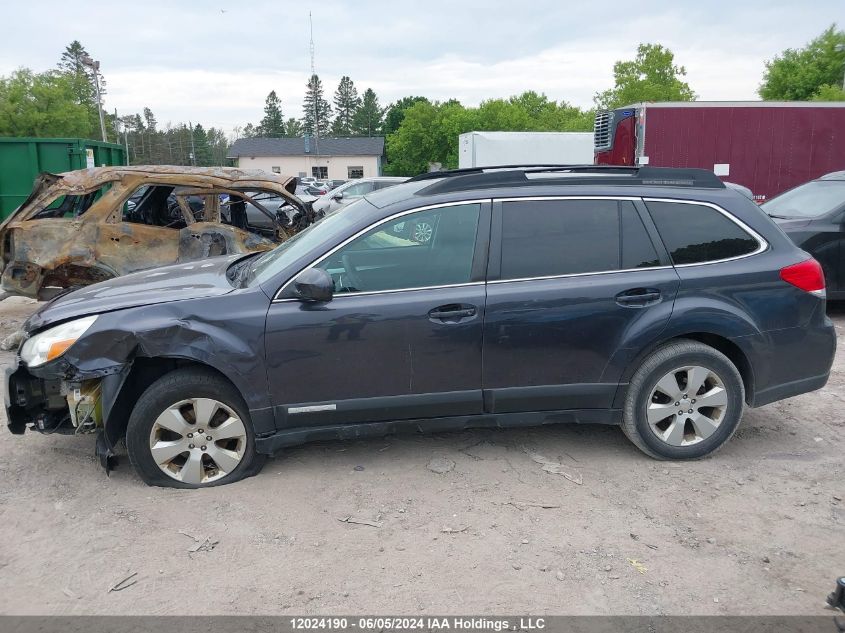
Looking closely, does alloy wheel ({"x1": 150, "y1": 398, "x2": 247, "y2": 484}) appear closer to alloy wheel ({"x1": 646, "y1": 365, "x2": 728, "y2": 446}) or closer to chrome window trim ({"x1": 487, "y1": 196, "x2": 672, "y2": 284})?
chrome window trim ({"x1": 487, "y1": 196, "x2": 672, "y2": 284})

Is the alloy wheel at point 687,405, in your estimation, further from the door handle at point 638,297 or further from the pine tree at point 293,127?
the pine tree at point 293,127

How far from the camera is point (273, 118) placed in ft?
379

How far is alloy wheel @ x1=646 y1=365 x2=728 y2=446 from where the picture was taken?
4160 millimetres

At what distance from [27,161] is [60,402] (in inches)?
337

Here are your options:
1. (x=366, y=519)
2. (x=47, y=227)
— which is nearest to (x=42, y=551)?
(x=366, y=519)

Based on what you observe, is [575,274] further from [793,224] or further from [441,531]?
[793,224]

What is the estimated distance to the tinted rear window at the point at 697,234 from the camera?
4199 mm

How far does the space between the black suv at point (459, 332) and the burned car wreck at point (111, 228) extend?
10.9 feet

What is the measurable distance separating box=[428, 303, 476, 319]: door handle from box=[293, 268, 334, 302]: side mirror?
23.3 inches

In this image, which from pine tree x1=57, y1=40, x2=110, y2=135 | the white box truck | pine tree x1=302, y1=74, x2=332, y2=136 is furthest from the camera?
pine tree x1=302, y1=74, x2=332, y2=136

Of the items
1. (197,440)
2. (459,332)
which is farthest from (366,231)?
(197,440)

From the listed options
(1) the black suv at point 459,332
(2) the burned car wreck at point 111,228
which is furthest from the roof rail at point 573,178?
(2) the burned car wreck at point 111,228

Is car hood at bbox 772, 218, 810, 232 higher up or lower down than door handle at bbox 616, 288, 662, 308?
higher up

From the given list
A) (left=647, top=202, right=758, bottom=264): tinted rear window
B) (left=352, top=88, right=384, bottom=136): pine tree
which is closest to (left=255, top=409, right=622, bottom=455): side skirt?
(left=647, top=202, right=758, bottom=264): tinted rear window
